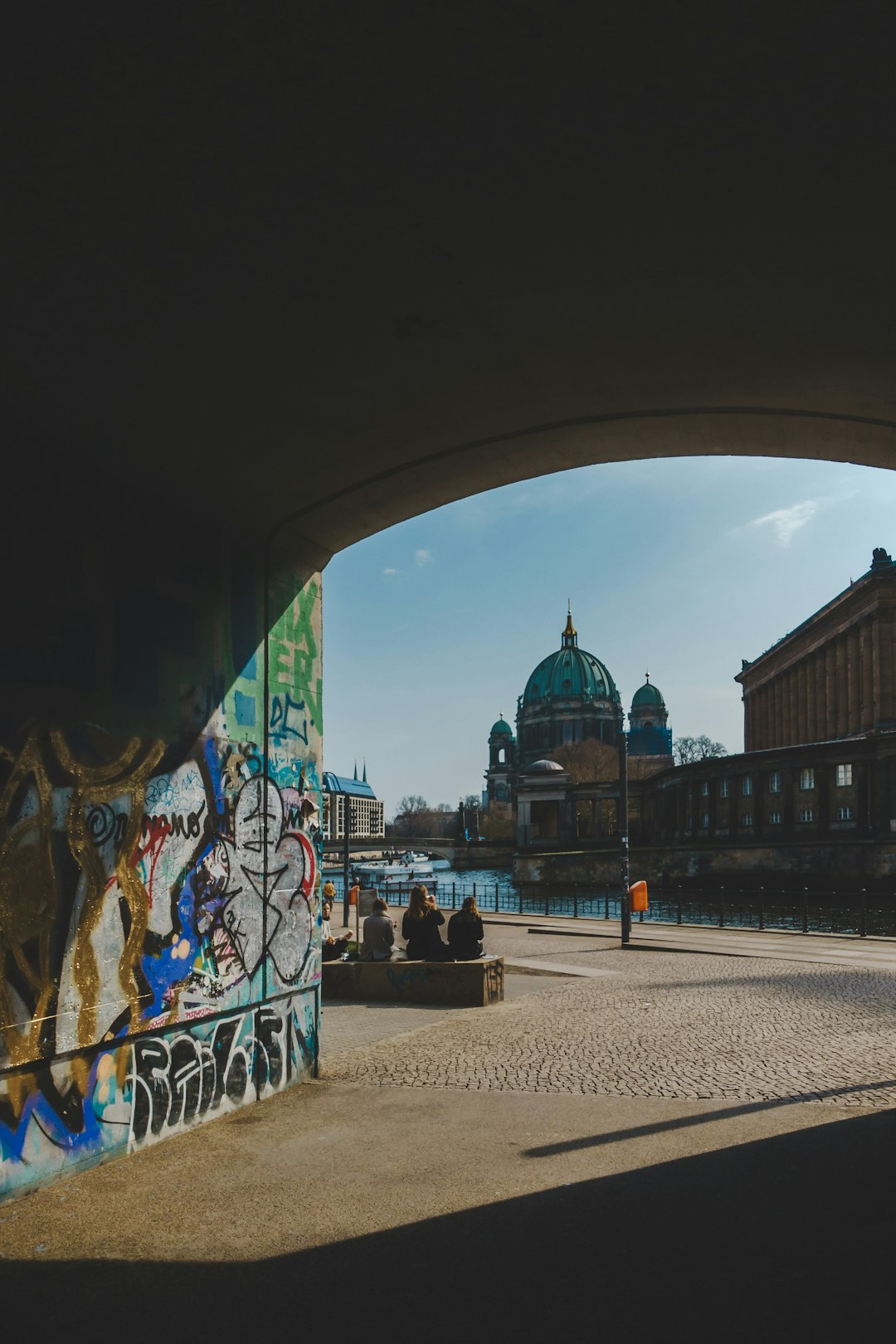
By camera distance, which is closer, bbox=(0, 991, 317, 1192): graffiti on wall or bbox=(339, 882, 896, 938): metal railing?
bbox=(0, 991, 317, 1192): graffiti on wall

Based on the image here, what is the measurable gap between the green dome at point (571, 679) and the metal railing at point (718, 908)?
342 ft

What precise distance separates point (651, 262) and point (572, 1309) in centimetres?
456

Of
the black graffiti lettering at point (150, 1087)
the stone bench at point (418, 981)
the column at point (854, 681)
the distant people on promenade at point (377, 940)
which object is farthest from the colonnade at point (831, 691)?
the black graffiti lettering at point (150, 1087)

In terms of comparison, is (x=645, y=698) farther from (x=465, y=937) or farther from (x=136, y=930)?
(x=136, y=930)

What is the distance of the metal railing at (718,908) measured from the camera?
29.6 meters

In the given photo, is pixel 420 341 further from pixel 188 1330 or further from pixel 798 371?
pixel 188 1330

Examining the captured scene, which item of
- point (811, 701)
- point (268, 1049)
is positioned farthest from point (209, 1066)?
point (811, 701)

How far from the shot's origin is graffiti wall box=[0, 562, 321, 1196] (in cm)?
561

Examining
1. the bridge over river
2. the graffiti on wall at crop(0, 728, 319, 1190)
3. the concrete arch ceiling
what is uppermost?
the concrete arch ceiling

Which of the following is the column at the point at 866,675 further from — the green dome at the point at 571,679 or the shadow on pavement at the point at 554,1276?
the green dome at the point at 571,679

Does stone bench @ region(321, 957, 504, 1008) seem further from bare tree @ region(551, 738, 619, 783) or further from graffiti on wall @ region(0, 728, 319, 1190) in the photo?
bare tree @ region(551, 738, 619, 783)

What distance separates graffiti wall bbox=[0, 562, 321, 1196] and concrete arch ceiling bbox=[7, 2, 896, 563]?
1.59 metres

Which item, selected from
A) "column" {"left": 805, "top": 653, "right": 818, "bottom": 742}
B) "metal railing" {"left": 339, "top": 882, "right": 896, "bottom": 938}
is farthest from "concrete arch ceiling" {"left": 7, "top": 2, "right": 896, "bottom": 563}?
"column" {"left": 805, "top": 653, "right": 818, "bottom": 742}

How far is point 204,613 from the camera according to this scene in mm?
7305
